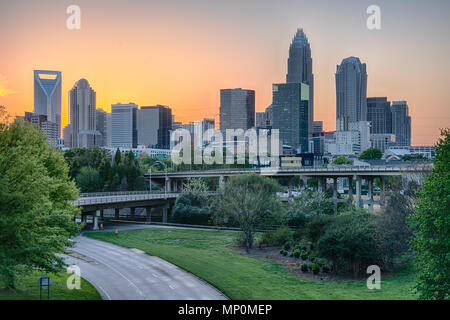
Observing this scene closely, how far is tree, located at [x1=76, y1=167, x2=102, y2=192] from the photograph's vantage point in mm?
101938

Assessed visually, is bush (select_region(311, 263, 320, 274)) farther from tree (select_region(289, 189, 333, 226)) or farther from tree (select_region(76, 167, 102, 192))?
tree (select_region(76, 167, 102, 192))

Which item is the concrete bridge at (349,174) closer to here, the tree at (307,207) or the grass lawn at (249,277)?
the tree at (307,207)

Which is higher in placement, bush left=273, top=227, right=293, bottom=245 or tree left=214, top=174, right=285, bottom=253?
tree left=214, top=174, right=285, bottom=253

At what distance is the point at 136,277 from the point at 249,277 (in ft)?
31.6

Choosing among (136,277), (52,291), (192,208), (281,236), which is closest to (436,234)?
(136,277)

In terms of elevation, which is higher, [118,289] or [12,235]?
[12,235]

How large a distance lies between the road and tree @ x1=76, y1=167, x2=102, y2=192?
55.2m

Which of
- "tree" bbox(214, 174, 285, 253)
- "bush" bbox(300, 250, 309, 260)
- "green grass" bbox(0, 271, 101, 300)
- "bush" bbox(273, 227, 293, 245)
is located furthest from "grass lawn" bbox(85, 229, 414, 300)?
"green grass" bbox(0, 271, 101, 300)

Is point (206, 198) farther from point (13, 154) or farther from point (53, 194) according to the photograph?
point (13, 154)

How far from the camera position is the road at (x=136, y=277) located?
29.9 metres

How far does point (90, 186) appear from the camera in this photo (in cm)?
10338

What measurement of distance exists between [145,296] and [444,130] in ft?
76.8

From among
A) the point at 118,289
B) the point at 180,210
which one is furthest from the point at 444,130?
the point at 180,210

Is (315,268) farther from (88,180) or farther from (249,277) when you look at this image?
(88,180)
